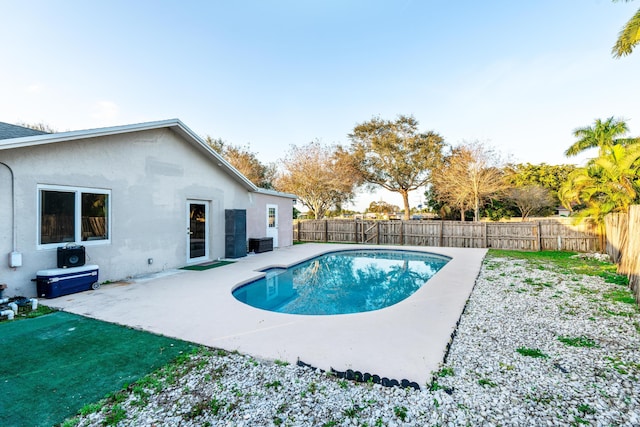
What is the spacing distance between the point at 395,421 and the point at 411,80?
16.5m

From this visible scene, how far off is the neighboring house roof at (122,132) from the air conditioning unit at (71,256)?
2.25 m

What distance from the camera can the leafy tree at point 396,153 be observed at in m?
27.3

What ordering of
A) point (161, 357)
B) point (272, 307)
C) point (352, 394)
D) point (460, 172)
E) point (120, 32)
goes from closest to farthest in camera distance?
point (352, 394), point (161, 357), point (272, 307), point (120, 32), point (460, 172)

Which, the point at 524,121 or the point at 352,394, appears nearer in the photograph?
the point at 352,394

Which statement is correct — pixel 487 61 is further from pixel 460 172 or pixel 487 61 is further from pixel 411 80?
pixel 460 172

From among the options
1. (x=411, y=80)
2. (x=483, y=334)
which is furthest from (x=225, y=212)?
(x=411, y=80)

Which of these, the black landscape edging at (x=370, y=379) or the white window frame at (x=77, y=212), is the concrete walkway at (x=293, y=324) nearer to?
the black landscape edging at (x=370, y=379)

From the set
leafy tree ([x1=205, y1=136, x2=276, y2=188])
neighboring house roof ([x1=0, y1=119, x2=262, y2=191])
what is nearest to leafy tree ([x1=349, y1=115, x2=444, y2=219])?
leafy tree ([x1=205, y1=136, x2=276, y2=188])


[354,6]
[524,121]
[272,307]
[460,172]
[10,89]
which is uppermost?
[354,6]

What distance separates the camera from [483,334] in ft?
14.6

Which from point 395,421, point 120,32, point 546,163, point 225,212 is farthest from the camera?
point 546,163

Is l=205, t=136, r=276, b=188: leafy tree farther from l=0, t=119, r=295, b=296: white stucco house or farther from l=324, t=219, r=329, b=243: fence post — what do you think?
l=0, t=119, r=295, b=296: white stucco house

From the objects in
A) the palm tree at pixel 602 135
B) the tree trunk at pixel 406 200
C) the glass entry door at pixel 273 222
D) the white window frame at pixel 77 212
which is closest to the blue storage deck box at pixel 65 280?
the white window frame at pixel 77 212

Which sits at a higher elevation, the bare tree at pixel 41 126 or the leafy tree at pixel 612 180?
the bare tree at pixel 41 126
